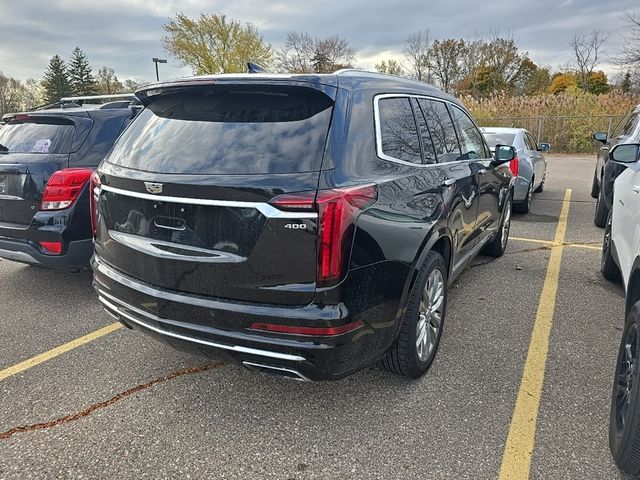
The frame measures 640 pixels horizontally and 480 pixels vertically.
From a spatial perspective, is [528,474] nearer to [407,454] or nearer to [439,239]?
[407,454]

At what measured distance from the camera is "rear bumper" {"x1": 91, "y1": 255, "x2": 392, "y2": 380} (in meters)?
2.17

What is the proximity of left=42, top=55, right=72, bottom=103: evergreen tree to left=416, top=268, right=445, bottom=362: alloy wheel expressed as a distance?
219ft

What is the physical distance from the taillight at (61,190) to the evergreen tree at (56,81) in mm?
64567

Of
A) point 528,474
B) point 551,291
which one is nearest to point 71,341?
point 528,474

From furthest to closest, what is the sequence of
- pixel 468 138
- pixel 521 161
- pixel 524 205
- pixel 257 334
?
pixel 524 205, pixel 521 161, pixel 468 138, pixel 257 334

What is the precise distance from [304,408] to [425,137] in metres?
1.91

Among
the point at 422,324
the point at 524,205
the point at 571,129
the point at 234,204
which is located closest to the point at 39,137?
the point at 234,204

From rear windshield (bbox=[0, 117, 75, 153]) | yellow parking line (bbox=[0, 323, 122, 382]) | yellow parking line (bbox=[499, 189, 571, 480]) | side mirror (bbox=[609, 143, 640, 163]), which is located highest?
rear windshield (bbox=[0, 117, 75, 153])

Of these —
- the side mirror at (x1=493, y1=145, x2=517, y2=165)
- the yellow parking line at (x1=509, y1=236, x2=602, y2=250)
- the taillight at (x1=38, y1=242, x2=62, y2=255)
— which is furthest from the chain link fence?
the taillight at (x1=38, y1=242, x2=62, y2=255)

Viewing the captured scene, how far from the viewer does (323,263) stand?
2.09m

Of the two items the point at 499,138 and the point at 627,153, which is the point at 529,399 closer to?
the point at 627,153

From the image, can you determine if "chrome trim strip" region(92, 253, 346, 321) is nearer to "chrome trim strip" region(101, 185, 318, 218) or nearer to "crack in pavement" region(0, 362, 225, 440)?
"chrome trim strip" region(101, 185, 318, 218)

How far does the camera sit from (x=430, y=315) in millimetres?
3104

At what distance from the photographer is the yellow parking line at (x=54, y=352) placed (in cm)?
319
